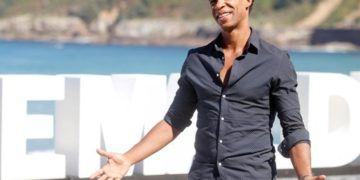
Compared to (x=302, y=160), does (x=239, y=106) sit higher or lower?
higher

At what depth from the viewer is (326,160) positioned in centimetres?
1074

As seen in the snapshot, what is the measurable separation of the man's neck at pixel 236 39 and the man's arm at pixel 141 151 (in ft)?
1.15

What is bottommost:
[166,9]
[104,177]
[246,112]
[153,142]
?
[104,177]

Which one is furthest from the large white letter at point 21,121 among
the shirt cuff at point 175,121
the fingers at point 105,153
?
the fingers at point 105,153

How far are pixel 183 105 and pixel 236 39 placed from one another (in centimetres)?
30

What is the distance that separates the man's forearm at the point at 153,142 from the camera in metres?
4.33

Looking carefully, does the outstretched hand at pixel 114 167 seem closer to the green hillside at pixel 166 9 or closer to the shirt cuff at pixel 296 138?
the shirt cuff at pixel 296 138

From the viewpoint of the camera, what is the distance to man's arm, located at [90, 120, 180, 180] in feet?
13.9

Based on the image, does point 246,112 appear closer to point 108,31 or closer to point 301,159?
point 301,159

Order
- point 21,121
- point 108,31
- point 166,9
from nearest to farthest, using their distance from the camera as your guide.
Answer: point 21,121 < point 108,31 < point 166,9

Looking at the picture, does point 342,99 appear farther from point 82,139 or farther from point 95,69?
point 95,69

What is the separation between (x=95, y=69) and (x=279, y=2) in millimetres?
68861

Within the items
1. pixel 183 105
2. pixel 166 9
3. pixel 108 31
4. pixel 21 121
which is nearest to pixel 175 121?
pixel 183 105

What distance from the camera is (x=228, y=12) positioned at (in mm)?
4207
